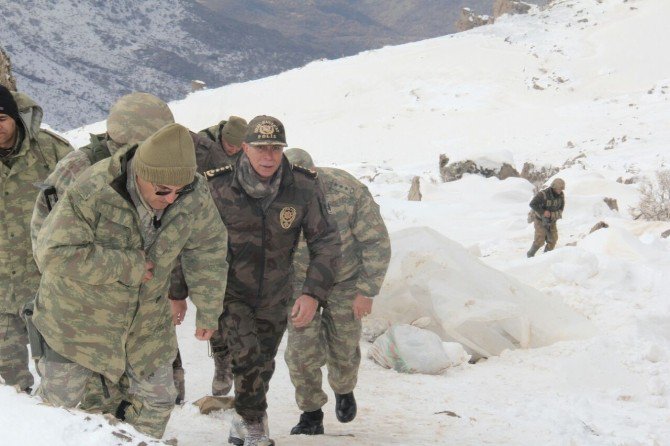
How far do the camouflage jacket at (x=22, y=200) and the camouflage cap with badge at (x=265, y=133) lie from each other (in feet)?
3.50

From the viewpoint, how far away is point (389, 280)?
20.0ft

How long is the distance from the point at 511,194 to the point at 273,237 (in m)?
12.8

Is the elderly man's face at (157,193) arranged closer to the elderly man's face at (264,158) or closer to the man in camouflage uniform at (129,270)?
the man in camouflage uniform at (129,270)

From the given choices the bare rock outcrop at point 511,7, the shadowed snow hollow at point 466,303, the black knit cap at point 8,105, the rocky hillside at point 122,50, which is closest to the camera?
the black knit cap at point 8,105

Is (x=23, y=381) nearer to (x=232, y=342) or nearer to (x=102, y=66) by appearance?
(x=232, y=342)

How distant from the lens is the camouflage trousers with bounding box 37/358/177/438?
2588mm

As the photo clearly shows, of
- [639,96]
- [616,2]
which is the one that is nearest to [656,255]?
[639,96]

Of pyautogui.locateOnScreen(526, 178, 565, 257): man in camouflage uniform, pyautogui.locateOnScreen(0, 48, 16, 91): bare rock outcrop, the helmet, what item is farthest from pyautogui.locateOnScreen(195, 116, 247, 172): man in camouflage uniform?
pyautogui.locateOnScreen(526, 178, 565, 257): man in camouflage uniform

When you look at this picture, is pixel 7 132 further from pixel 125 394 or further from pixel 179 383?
pixel 179 383

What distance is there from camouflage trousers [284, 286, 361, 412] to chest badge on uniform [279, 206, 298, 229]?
748mm

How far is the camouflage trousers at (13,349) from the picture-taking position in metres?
3.61

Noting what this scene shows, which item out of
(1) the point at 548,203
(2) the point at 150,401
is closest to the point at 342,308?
(2) the point at 150,401

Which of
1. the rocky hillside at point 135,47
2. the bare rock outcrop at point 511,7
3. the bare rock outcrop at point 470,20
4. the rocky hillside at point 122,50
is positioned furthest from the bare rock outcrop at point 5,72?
the rocky hillside at point 135,47

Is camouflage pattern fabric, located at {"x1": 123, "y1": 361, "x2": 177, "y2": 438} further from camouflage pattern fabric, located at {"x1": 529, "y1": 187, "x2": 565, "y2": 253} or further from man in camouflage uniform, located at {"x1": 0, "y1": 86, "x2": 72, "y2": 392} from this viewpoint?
camouflage pattern fabric, located at {"x1": 529, "y1": 187, "x2": 565, "y2": 253}
